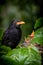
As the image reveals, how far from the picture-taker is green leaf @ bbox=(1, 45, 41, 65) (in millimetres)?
1211

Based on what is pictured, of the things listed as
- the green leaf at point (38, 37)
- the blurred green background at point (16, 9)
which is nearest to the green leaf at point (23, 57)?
the green leaf at point (38, 37)

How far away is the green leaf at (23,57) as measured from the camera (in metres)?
A: 1.21

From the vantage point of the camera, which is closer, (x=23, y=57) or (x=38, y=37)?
(x=23, y=57)

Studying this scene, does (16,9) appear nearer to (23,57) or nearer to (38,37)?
(38,37)

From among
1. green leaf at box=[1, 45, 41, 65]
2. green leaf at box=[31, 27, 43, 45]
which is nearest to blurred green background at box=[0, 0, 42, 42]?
green leaf at box=[31, 27, 43, 45]

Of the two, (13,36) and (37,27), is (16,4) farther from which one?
(37,27)

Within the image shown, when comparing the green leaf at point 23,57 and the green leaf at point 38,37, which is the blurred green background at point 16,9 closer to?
the green leaf at point 38,37

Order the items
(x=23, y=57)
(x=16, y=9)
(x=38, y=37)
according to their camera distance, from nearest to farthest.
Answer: (x=23, y=57)
(x=38, y=37)
(x=16, y=9)

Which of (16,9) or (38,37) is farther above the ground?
(38,37)

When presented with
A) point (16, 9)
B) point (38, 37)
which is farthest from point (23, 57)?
point (16, 9)

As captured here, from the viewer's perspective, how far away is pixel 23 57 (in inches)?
50.8

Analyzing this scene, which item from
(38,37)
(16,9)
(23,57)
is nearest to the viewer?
(23,57)

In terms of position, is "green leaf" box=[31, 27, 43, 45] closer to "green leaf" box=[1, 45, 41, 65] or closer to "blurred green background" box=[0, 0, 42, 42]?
"green leaf" box=[1, 45, 41, 65]

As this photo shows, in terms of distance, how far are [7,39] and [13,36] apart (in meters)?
0.08
